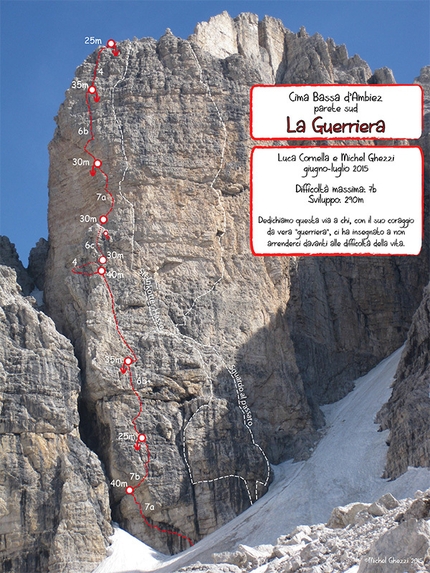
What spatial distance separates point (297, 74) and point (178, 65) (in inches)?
377

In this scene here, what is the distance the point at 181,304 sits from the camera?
43.2m

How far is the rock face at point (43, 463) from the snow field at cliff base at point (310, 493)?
120 centimetres

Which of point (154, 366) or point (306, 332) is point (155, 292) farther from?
point (306, 332)

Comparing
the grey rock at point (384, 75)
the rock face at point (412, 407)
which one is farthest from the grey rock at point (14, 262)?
the grey rock at point (384, 75)

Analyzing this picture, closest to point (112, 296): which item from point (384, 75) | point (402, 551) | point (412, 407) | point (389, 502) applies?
point (412, 407)

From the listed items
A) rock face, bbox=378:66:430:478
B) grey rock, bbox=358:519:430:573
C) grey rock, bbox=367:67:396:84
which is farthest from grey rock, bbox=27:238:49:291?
grey rock, bbox=358:519:430:573

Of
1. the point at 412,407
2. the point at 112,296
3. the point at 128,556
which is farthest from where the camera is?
the point at 112,296

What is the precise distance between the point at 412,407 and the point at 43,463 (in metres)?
12.8

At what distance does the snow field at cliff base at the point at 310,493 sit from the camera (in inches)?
1414

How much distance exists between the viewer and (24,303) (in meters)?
41.2

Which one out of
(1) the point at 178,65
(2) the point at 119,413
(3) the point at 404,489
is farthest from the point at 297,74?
(3) the point at 404,489

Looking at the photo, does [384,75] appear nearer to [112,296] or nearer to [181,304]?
[181,304]

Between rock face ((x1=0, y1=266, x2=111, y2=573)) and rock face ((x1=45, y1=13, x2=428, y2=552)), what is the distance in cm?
119

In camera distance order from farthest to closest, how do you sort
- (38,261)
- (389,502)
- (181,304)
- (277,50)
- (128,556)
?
(277,50), (38,261), (181,304), (128,556), (389,502)
